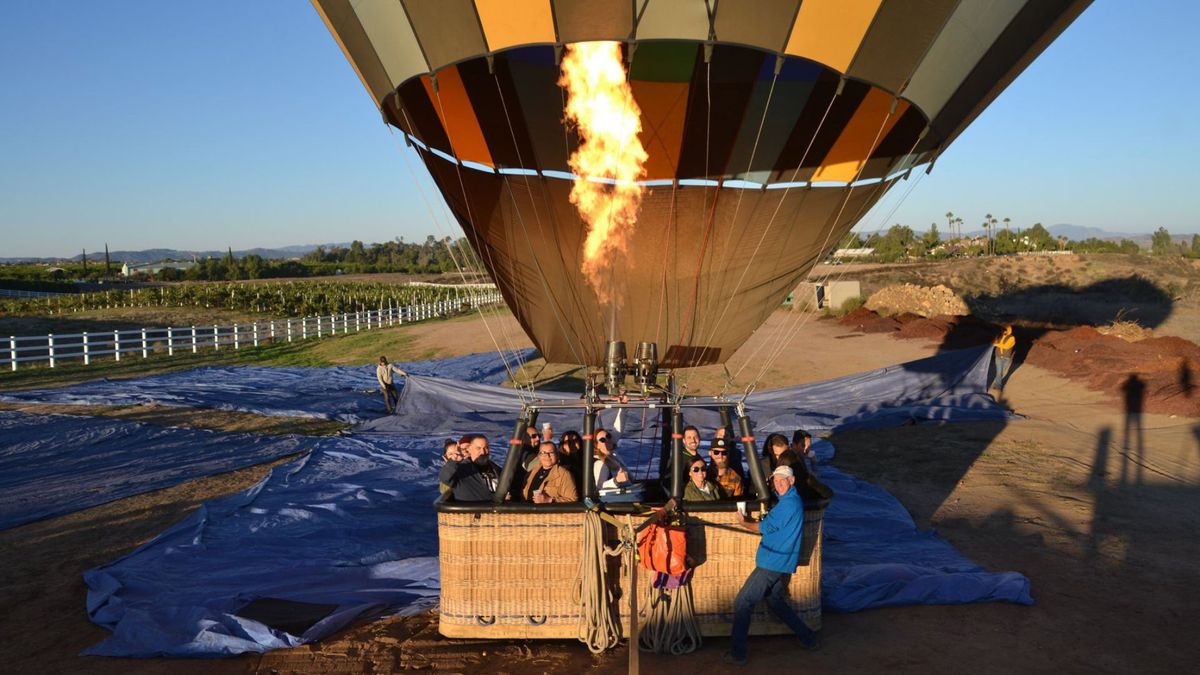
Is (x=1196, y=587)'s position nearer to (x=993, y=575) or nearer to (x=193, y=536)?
(x=993, y=575)

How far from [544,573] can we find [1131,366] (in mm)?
14285

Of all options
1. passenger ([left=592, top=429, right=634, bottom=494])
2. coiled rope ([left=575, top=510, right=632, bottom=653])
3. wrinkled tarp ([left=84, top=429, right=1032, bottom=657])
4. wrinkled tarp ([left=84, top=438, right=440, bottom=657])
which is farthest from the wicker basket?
passenger ([left=592, top=429, right=634, bottom=494])

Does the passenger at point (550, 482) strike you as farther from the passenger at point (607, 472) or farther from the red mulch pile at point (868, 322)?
the red mulch pile at point (868, 322)

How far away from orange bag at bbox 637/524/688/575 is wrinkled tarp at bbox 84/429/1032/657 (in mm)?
1594

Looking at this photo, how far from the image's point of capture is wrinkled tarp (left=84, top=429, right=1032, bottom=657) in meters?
5.52

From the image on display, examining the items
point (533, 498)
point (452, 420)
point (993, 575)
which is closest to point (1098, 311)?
point (452, 420)

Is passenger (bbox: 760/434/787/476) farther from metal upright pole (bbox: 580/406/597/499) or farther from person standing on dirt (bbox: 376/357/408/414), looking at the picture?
person standing on dirt (bbox: 376/357/408/414)

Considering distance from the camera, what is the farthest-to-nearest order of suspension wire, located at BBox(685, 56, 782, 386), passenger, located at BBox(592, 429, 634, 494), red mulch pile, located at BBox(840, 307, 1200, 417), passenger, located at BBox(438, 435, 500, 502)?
red mulch pile, located at BBox(840, 307, 1200, 417) → suspension wire, located at BBox(685, 56, 782, 386) → passenger, located at BBox(592, 429, 634, 494) → passenger, located at BBox(438, 435, 500, 502)

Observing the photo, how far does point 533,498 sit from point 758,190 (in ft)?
15.1

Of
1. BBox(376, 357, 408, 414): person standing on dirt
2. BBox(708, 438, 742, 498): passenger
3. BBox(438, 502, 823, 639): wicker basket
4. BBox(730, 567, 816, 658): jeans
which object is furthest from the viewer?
BBox(376, 357, 408, 414): person standing on dirt

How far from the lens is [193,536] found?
24.6 feet

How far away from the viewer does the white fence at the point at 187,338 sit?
23.0m

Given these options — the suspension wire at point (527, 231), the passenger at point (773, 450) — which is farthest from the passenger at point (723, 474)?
the suspension wire at point (527, 231)

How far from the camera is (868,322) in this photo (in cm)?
2556
